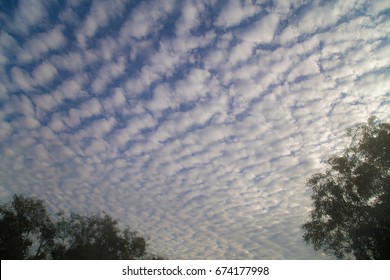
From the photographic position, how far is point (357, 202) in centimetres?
3141

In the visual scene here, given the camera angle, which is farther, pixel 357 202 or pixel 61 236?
pixel 61 236

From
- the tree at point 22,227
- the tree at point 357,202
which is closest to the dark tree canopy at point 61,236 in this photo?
the tree at point 22,227

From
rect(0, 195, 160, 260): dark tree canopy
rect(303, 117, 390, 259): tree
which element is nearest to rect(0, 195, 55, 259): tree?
rect(0, 195, 160, 260): dark tree canopy

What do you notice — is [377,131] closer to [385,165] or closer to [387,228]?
[385,165]

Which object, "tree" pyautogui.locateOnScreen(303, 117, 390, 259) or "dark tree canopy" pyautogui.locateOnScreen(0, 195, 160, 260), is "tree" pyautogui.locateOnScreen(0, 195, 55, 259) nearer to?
"dark tree canopy" pyautogui.locateOnScreen(0, 195, 160, 260)

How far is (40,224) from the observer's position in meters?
48.8

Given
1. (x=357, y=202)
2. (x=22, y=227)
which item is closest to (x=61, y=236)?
(x=22, y=227)

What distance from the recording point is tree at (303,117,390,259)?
2911cm

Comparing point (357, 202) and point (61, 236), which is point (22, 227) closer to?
point (61, 236)
